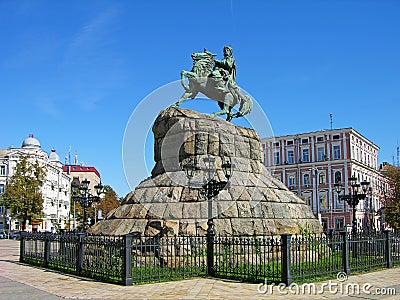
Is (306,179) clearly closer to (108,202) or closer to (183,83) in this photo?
(108,202)

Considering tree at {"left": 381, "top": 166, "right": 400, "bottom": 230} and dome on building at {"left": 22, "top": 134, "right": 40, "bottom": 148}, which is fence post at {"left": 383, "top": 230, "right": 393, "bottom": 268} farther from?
dome on building at {"left": 22, "top": 134, "right": 40, "bottom": 148}

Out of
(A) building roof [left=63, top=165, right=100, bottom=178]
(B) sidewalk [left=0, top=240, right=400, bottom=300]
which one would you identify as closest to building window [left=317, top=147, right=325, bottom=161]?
(B) sidewalk [left=0, top=240, right=400, bottom=300]

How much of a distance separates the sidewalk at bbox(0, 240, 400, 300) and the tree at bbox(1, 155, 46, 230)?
148ft

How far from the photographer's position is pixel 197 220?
707 inches

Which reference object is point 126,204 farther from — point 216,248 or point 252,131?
point 252,131

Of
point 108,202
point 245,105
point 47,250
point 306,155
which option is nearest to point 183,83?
point 245,105

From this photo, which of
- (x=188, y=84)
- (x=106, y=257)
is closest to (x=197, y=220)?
(x=106, y=257)

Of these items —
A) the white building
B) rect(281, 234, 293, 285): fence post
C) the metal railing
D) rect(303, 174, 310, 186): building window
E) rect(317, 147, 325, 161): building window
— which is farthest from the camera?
rect(303, 174, 310, 186): building window

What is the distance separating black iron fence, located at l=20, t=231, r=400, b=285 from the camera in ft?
43.2

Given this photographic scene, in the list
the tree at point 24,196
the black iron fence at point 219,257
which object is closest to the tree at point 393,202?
the black iron fence at point 219,257

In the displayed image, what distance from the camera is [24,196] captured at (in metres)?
58.2

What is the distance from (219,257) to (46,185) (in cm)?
6906

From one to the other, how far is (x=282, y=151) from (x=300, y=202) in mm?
57128

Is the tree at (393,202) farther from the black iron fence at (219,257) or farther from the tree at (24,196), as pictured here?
the tree at (24,196)
